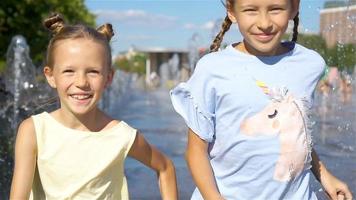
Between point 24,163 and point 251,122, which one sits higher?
point 251,122

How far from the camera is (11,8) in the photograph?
3077cm

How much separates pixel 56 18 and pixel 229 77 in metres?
0.59

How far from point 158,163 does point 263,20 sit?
22.3 inches

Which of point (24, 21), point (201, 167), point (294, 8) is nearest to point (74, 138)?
point (201, 167)

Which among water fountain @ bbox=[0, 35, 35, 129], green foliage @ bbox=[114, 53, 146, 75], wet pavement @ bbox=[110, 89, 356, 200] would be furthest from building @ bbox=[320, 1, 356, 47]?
green foliage @ bbox=[114, 53, 146, 75]

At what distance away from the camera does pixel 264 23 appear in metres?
2.03

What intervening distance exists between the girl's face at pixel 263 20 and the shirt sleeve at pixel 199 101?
0.16m

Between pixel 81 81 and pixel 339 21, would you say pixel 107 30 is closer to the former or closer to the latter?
pixel 81 81

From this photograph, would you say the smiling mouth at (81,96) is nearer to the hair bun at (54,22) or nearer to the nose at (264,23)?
the hair bun at (54,22)

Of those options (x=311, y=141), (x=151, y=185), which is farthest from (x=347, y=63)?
(x=311, y=141)

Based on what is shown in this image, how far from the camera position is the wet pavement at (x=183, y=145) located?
5.36m

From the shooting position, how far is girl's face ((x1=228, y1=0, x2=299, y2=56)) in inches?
80.0

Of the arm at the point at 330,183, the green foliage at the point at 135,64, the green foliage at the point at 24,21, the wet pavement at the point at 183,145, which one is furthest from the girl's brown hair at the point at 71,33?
the green foliage at the point at 135,64

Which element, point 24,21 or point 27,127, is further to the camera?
point 24,21
